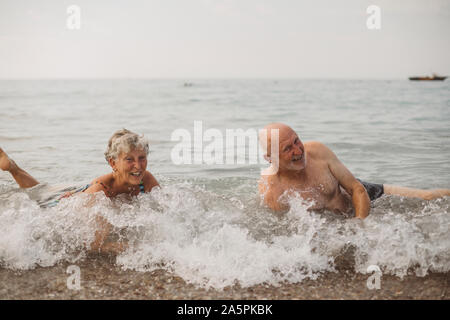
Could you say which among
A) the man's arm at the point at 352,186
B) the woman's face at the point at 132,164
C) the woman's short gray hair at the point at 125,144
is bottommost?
the man's arm at the point at 352,186

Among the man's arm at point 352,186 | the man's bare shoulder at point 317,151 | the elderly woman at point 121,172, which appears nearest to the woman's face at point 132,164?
the elderly woman at point 121,172

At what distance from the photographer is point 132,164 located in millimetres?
3943

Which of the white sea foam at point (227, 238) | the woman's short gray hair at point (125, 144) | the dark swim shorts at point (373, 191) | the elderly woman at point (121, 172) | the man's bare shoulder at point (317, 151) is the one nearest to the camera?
the white sea foam at point (227, 238)

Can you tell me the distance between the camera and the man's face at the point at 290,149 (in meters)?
4.10

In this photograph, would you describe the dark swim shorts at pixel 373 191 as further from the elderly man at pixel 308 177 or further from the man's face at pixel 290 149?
the man's face at pixel 290 149

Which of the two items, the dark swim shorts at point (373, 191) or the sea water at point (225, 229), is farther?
the dark swim shorts at point (373, 191)

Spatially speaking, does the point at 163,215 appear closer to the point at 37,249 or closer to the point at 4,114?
the point at 37,249

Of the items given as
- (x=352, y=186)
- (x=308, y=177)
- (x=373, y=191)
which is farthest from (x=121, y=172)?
(x=373, y=191)

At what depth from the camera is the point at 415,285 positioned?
298 cm

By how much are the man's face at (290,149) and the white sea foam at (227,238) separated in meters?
0.40

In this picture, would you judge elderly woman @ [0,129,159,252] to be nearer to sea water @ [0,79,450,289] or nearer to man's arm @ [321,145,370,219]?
sea water @ [0,79,450,289]

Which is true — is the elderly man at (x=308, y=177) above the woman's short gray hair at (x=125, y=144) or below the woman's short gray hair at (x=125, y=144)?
below
